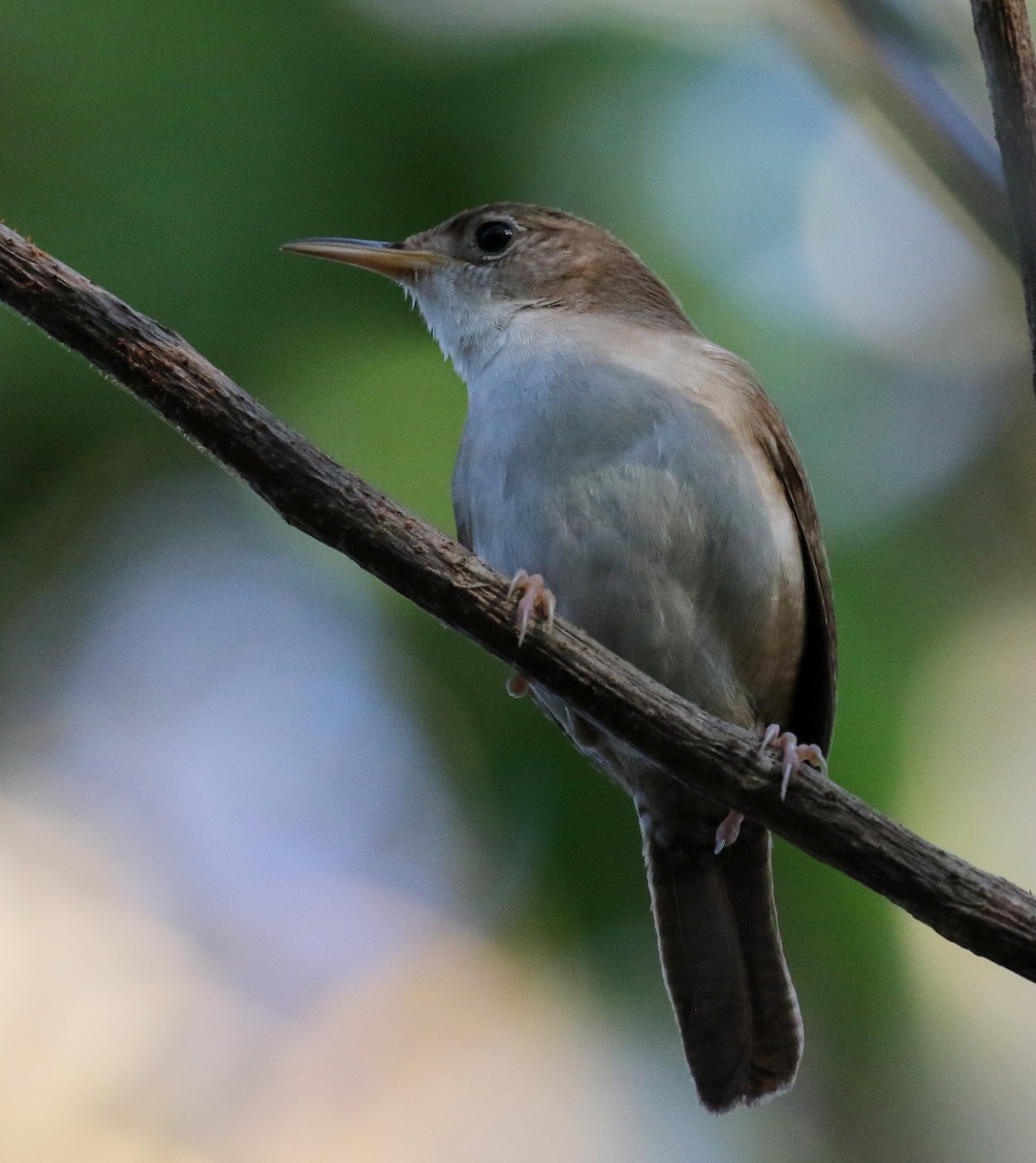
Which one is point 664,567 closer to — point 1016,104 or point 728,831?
point 728,831

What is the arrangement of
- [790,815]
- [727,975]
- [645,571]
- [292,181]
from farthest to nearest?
[292,181] < [727,975] < [645,571] < [790,815]

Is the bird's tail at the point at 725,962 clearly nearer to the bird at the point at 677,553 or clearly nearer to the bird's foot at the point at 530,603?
the bird at the point at 677,553

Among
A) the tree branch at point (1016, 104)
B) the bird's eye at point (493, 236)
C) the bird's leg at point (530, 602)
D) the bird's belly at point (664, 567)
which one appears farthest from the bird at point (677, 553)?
the tree branch at point (1016, 104)

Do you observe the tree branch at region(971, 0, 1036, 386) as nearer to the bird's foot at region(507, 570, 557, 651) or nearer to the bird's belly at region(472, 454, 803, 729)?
the bird's foot at region(507, 570, 557, 651)

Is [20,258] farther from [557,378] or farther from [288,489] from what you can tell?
[557,378]

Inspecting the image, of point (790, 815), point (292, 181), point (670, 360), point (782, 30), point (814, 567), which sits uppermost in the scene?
point (782, 30)

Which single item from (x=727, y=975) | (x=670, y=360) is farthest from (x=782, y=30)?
(x=727, y=975)
